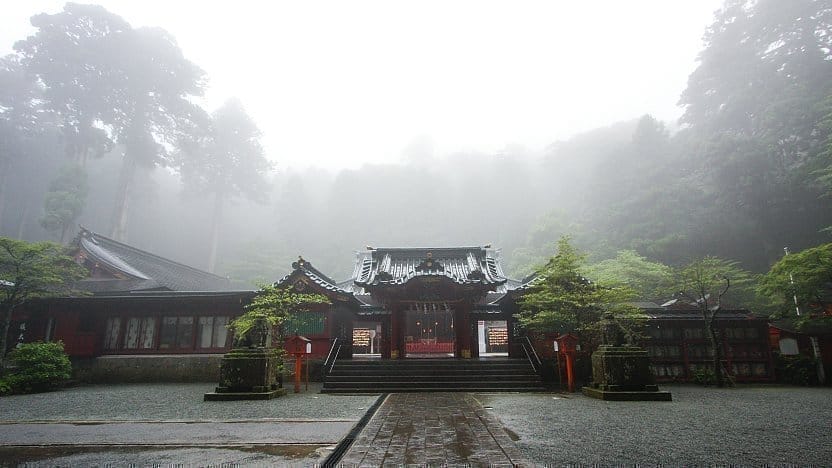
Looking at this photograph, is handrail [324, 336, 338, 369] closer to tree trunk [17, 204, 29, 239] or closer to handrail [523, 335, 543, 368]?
handrail [523, 335, 543, 368]

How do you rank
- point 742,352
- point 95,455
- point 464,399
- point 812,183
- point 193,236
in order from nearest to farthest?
point 95,455 < point 464,399 < point 742,352 < point 812,183 < point 193,236

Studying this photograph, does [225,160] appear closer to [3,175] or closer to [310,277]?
[3,175]

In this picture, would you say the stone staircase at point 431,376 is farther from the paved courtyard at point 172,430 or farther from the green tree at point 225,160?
the green tree at point 225,160

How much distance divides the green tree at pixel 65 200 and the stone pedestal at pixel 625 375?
36461 millimetres

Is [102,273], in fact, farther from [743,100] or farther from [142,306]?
[743,100]

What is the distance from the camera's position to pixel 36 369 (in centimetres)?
1297

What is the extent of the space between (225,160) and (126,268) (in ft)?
86.5

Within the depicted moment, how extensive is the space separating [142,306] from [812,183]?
35.8 meters

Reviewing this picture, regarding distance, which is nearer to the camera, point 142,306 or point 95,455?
point 95,455

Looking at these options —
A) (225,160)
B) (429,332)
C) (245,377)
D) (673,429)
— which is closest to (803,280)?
(673,429)

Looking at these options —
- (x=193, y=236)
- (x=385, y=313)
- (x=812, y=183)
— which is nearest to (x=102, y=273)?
(x=385, y=313)

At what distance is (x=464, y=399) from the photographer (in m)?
10.3

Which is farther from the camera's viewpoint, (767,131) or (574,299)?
(767,131)

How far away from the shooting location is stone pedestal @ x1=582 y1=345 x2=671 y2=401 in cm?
1019
